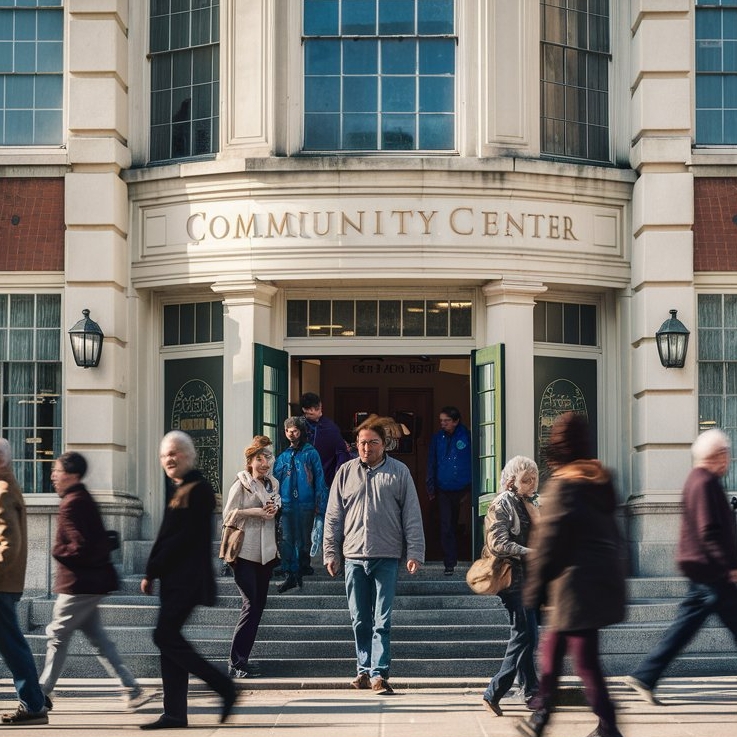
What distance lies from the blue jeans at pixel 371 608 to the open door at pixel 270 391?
418cm

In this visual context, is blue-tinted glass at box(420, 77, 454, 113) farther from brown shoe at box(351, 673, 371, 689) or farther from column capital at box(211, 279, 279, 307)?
brown shoe at box(351, 673, 371, 689)

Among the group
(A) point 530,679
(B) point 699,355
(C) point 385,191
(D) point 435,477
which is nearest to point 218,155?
(C) point 385,191

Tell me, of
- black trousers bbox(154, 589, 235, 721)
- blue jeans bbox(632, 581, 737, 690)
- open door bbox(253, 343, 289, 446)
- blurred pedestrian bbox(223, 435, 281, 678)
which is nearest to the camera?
black trousers bbox(154, 589, 235, 721)

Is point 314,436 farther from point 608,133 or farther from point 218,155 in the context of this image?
point 608,133

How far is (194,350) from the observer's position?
1684 cm

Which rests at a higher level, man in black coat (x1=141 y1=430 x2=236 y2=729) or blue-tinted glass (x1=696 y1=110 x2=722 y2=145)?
blue-tinted glass (x1=696 y1=110 x2=722 y2=145)

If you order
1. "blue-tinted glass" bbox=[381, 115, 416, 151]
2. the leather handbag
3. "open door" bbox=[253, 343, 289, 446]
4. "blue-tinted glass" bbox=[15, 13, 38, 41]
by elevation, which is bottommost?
the leather handbag

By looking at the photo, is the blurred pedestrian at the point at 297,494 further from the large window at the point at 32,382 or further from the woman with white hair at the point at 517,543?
the woman with white hair at the point at 517,543

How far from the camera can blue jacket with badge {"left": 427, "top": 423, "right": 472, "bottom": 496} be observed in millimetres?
16188

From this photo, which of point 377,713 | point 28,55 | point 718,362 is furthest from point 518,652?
point 28,55

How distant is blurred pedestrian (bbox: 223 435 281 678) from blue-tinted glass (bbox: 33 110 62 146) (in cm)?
573

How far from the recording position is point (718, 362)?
16.7 m

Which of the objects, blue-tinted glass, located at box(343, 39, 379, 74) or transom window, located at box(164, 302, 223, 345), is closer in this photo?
blue-tinted glass, located at box(343, 39, 379, 74)

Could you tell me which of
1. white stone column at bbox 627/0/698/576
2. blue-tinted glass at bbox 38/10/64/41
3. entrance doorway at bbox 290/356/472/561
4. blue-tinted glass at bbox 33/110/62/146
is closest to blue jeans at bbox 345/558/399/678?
white stone column at bbox 627/0/698/576
